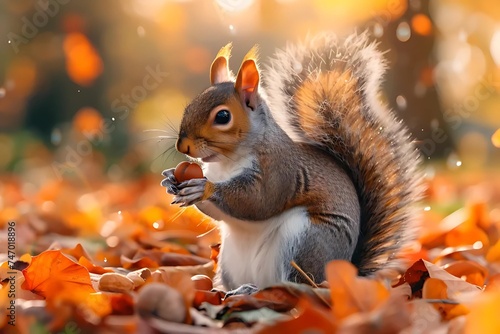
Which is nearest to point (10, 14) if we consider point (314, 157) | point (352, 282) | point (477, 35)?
point (477, 35)

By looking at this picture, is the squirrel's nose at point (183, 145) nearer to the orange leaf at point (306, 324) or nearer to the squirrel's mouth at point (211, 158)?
the squirrel's mouth at point (211, 158)

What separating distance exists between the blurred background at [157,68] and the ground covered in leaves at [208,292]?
328cm

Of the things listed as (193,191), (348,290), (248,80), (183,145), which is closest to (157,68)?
(248,80)

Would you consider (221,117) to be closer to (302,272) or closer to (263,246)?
(263,246)

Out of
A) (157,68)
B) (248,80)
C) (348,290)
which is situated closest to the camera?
(348,290)

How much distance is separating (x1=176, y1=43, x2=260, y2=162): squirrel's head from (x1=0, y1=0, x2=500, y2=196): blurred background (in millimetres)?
4101

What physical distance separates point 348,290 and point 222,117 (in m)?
0.76

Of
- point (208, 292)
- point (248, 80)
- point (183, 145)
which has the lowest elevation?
point (208, 292)

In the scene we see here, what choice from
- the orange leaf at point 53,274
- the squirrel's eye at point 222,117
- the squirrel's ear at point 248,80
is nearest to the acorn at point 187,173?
the squirrel's eye at point 222,117

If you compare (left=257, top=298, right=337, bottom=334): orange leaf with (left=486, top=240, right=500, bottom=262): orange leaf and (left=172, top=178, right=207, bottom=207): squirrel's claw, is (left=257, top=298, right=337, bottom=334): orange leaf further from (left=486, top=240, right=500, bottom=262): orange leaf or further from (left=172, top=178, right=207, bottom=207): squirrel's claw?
(left=486, top=240, right=500, bottom=262): orange leaf

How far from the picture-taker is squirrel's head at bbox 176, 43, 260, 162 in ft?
6.47

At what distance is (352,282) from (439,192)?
190 inches

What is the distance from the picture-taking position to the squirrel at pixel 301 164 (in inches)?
77.7

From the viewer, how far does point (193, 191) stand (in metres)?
1.88
